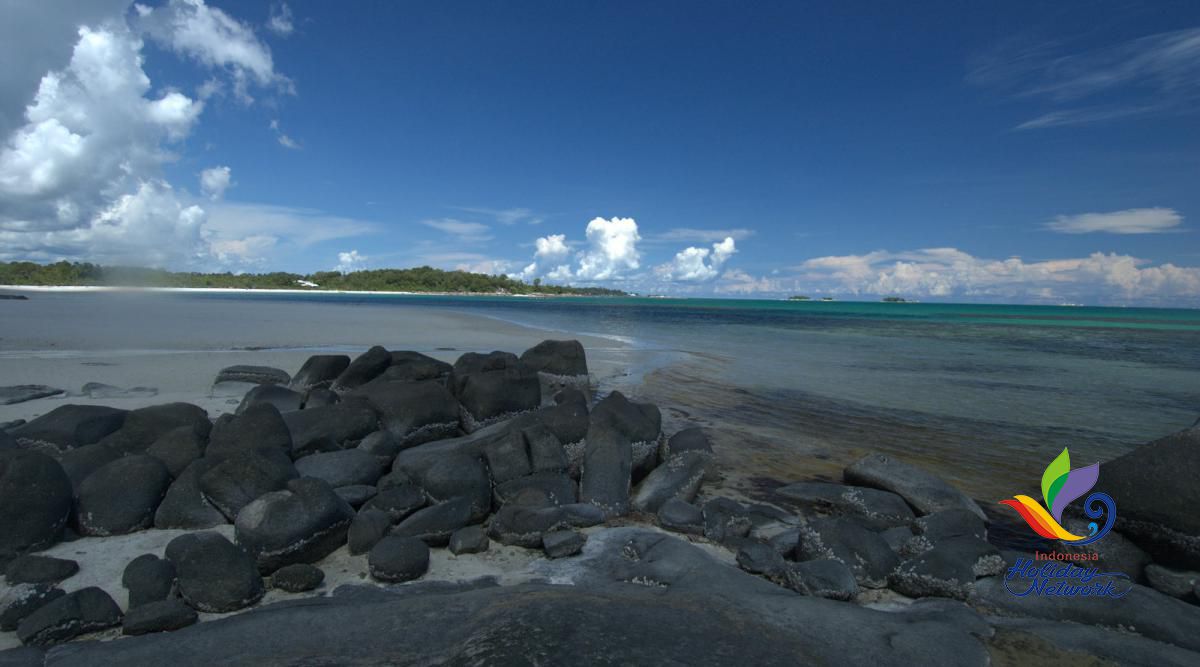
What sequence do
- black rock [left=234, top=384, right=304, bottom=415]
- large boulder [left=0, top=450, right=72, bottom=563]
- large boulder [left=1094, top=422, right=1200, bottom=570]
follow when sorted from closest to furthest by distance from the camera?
large boulder [left=0, top=450, right=72, bottom=563], large boulder [left=1094, top=422, right=1200, bottom=570], black rock [left=234, top=384, right=304, bottom=415]

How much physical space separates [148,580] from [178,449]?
268 centimetres

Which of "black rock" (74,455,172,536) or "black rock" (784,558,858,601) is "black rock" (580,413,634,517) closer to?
"black rock" (784,558,858,601)

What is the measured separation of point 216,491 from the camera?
6027 millimetres

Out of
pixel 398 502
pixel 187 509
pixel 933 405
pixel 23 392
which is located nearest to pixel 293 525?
pixel 398 502

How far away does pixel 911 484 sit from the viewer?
7.54 m

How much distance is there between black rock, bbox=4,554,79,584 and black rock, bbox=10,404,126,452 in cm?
295

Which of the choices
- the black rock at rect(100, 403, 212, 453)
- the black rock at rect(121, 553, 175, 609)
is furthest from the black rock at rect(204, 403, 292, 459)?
the black rock at rect(121, 553, 175, 609)

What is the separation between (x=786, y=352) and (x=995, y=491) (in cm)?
1943

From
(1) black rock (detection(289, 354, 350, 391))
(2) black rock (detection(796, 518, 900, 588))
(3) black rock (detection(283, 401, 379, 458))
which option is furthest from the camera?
(1) black rock (detection(289, 354, 350, 391))

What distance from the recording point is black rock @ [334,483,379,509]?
6.45m

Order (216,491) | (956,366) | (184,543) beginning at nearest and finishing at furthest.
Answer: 1. (184,543)
2. (216,491)
3. (956,366)

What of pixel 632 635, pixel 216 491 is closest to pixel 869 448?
pixel 632 635

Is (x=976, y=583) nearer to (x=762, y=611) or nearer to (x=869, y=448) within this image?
(x=762, y=611)

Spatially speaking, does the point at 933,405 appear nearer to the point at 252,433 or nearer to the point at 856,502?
the point at 856,502
